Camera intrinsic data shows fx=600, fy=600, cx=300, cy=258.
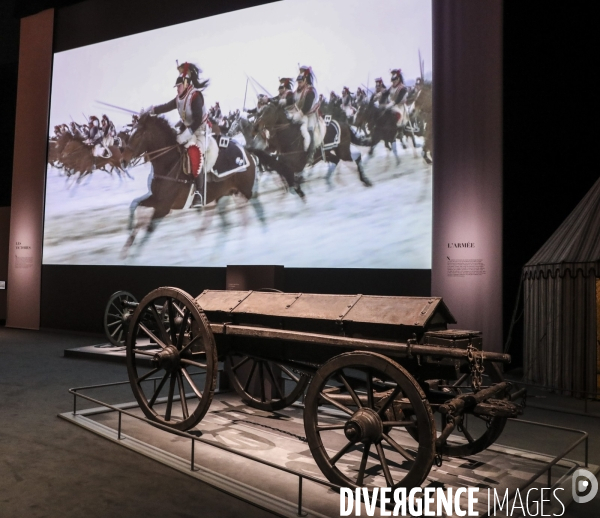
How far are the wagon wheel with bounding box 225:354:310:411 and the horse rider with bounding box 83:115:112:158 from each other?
7092 mm

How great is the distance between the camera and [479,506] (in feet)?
10.7

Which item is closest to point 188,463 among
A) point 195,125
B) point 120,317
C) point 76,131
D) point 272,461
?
point 272,461

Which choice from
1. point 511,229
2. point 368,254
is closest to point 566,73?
point 511,229

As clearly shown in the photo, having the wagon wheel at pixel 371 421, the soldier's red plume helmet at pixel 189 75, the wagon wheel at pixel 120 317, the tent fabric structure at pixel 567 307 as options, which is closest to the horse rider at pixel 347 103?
the soldier's red plume helmet at pixel 189 75

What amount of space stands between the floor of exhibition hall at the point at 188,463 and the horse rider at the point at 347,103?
455 cm

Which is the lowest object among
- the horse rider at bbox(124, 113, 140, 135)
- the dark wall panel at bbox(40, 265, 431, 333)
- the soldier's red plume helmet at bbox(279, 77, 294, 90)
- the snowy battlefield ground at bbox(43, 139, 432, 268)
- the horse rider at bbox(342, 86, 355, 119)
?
the dark wall panel at bbox(40, 265, 431, 333)

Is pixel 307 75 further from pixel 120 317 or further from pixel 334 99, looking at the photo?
pixel 120 317

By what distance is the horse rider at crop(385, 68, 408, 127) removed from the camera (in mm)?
8312

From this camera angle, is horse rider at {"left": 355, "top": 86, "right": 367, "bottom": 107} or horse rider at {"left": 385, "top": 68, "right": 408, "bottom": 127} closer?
horse rider at {"left": 385, "top": 68, "right": 408, "bottom": 127}

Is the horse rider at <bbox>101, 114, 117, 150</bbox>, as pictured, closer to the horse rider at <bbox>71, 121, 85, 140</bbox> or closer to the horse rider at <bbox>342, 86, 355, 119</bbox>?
the horse rider at <bbox>71, 121, 85, 140</bbox>

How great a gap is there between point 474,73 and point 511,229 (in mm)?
2113

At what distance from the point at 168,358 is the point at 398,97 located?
5438 mm

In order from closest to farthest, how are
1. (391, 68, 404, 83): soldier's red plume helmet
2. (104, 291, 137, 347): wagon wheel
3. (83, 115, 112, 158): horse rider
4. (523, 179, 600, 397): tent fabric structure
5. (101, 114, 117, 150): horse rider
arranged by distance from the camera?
(523, 179, 600, 397): tent fabric structure → (391, 68, 404, 83): soldier's red plume helmet → (104, 291, 137, 347): wagon wheel → (101, 114, 117, 150): horse rider → (83, 115, 112, 158): horse rider

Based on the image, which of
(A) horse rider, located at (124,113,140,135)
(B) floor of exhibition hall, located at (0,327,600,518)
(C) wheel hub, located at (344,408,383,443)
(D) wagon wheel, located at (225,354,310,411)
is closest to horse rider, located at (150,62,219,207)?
(A) horse rider, located at (124,113,140,135)
